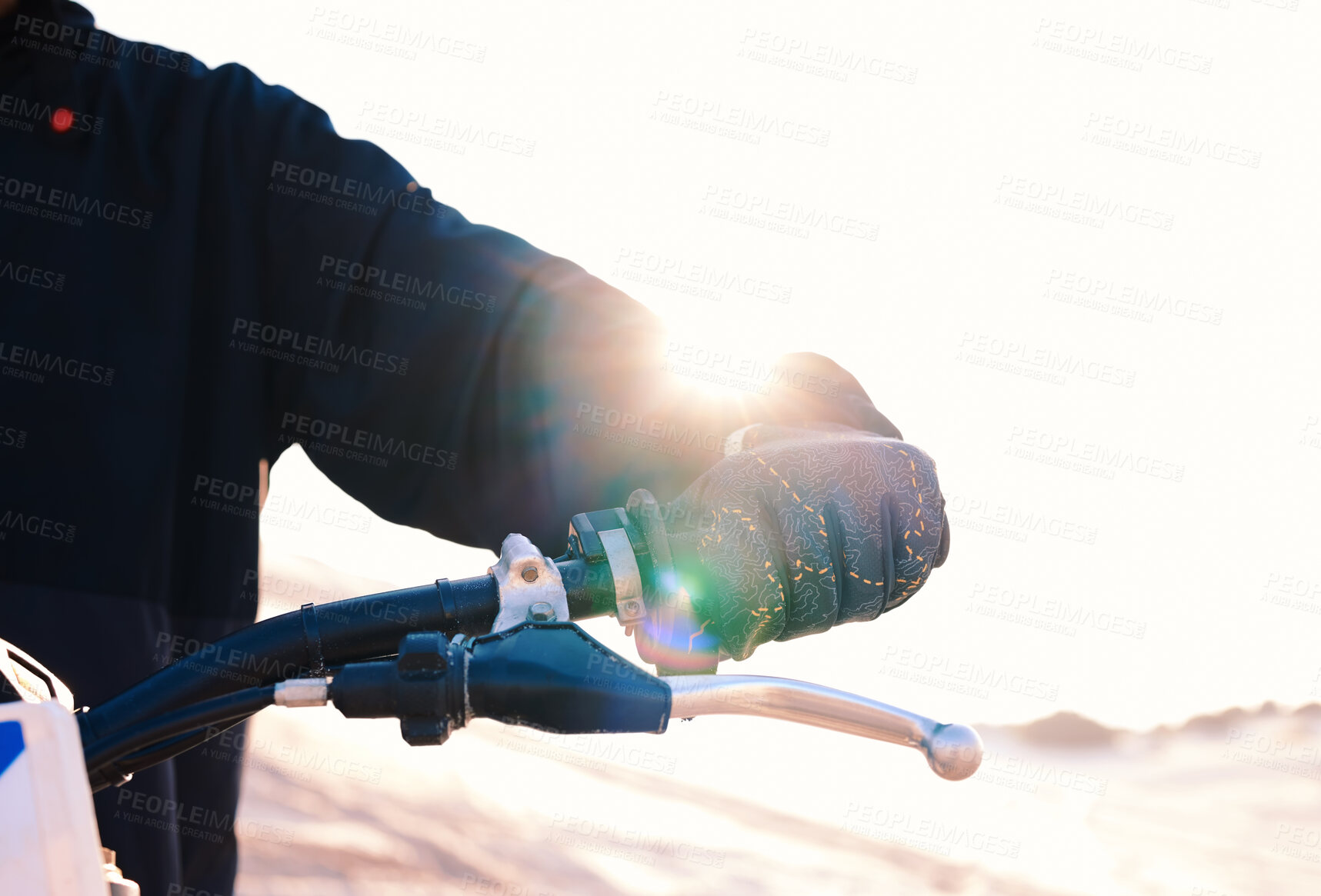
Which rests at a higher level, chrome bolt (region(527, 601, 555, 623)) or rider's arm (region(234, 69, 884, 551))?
rider's arm (region(234, 69, 884, 551))

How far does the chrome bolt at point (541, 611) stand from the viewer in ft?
3.32

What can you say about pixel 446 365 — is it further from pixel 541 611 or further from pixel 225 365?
pixel 541 611

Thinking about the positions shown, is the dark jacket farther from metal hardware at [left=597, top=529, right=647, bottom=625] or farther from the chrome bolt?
the chrome bolt

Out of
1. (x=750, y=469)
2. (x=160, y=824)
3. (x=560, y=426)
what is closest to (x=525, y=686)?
(x=750, y=469)

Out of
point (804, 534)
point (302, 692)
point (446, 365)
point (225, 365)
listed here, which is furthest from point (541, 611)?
point (225, 365)

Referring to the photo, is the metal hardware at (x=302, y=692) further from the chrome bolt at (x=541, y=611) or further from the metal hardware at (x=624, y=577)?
the metal hardware at (x=624, y=577)

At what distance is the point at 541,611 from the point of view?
1.02 m

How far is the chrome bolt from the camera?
1012 mm

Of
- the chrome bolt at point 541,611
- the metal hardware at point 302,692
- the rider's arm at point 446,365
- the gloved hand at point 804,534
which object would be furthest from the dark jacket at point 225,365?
the metal hardware at point 302,692

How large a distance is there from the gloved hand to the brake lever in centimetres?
25

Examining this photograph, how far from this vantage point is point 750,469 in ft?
4.27

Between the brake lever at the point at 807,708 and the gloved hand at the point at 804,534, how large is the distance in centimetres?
25

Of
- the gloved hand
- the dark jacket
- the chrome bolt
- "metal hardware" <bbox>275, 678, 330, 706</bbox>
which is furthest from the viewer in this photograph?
the dark jacket

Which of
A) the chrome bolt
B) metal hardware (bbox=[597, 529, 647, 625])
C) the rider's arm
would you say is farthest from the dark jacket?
the chrome bolt
